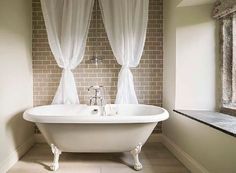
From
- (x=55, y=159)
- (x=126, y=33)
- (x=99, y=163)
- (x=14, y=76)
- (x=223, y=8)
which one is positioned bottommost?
(x=99, y=163)

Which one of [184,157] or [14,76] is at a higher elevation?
[14,76]

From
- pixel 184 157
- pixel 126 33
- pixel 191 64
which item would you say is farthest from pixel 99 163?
pixel 126 33

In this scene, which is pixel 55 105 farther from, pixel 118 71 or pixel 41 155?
pixel 118 71

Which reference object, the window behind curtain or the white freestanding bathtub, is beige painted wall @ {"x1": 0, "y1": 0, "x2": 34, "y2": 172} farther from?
the window behind curtain

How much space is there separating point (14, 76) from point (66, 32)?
89 cm

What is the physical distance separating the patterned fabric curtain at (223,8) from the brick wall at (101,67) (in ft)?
3.06

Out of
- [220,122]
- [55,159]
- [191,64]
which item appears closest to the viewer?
[220,122]

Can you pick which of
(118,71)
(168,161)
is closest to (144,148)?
(168,161)

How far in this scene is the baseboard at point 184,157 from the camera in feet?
6.72

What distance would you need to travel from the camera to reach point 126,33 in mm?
2842

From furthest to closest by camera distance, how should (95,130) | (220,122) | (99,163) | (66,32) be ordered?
(66,32) → (99,163) → (95,130) → (220,122)

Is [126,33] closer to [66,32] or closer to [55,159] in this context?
[66,32]

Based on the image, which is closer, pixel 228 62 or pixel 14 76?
pixel 228 62

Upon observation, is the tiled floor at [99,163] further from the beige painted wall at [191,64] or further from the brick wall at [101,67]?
the brick wall at [101,67]
